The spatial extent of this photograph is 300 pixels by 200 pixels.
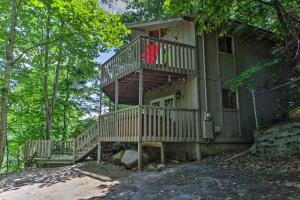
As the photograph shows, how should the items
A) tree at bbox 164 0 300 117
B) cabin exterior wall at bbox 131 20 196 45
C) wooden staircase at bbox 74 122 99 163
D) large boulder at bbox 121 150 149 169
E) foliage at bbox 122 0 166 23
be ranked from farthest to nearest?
foliage at bbox 122 0 166 23 < wooden staircase at bbox 74 122 99 163 < cabin exterior wall at bbox 131 20 196 45 < large boulder at bbox 121 150 149 169 < tree at bbox 164 0 300 117

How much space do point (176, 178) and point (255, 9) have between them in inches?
276

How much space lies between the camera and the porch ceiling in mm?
10641

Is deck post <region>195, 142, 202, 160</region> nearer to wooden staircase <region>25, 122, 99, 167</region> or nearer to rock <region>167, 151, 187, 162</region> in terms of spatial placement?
rock <region>167, 151, 187, 162</region>

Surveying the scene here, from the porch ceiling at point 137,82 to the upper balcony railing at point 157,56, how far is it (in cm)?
39

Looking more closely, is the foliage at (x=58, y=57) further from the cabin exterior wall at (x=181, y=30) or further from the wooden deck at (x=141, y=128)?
the wooden deck at (x=141, y=128)

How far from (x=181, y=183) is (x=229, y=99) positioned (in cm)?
626

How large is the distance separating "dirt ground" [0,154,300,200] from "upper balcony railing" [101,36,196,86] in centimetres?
395

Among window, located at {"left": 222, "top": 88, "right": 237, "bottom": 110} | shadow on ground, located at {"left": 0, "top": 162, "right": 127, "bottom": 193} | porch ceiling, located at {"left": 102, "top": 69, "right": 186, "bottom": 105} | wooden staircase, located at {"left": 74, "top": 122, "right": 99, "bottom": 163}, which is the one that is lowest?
shadow on ground, located at {"left": 0, "top": 162, "right": 127, "bottom": 193}

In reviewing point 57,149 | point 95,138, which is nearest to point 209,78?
point 95,138

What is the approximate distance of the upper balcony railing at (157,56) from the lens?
31.4 feet

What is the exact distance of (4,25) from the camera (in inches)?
510

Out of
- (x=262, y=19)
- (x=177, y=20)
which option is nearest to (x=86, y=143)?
(x=177, y=20)

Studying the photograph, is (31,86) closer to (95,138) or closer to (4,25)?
(4,25)

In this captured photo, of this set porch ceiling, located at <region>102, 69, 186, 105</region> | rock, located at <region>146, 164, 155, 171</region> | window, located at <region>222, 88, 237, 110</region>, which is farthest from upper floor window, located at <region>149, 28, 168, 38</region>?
rock, located at <region>146, 164, 155, 171</region>
